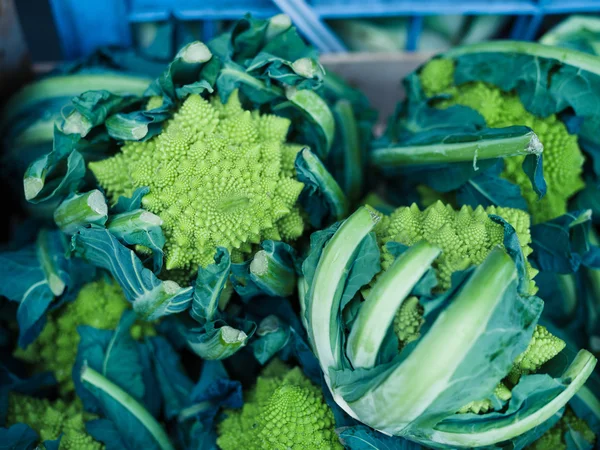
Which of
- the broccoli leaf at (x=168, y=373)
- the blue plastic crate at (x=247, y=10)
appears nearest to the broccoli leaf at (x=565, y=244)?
the blue plastic crate at (x=247, y=10)

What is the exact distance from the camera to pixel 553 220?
1243mm

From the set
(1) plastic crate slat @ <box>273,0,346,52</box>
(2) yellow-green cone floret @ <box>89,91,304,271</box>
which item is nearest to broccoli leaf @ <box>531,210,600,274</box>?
(2) yellow-green cone floret @ <box>89,91,304,271</box>

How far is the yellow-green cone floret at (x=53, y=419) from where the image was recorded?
1.15 m

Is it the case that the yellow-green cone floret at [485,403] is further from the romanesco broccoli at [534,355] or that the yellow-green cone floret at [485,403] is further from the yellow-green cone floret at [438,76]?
the yellow-green cone floret at [438,76]

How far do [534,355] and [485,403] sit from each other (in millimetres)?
139

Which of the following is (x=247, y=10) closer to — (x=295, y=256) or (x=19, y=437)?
(x=295, y=256)

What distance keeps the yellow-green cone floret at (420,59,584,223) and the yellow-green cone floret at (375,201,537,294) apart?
0.69 feet

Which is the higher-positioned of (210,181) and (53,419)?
(210,181)

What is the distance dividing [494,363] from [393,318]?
0.60 feet

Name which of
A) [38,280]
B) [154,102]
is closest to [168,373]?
[38,280]

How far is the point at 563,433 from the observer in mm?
1178

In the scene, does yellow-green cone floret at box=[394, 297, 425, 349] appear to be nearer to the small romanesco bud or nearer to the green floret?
the green floret

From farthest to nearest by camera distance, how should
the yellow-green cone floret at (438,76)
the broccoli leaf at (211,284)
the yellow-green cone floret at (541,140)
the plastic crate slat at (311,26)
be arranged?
the plastic crate slat at (311,26) < the yellow-green cone floret at (438,76) < the yellow-green cone floret at (541,140) < the broccoli leaf at (211,284)

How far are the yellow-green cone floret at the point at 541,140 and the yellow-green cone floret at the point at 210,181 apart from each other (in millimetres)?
501
